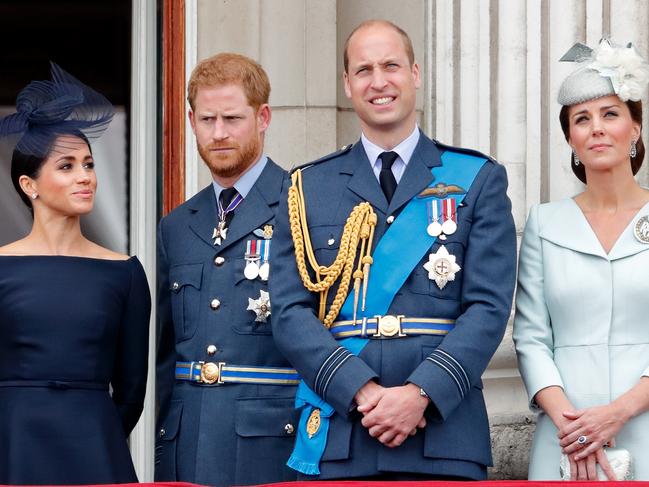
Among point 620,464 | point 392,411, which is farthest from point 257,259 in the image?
point 620,464

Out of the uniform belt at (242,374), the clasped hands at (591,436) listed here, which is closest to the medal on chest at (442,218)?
the clasped hands at (591,436)

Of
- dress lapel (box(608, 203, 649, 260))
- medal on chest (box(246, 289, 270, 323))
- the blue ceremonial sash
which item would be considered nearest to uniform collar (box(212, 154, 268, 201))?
medal on chest (box(246, 289, 270, 323))

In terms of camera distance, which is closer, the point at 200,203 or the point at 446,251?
the point at 446,251

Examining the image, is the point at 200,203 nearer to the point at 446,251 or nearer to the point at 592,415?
the point at 446,251

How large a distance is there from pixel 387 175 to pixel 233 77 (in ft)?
2.17

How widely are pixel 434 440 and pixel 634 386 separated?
0.53 meters

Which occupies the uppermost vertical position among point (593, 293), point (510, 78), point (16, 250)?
point (510, 78)

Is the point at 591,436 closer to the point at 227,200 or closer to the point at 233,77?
the point at 227,200

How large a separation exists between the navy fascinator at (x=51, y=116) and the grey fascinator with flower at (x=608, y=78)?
129 centimetres

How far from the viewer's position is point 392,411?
4.00 metres

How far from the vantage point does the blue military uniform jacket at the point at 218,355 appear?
4.58 meters

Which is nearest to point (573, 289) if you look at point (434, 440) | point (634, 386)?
point (634, 386)

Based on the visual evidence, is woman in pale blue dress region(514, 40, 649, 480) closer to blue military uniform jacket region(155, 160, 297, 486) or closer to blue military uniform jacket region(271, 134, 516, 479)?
blue military uniform jacket region(271, 134, 516, 479)

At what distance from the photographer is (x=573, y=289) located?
4316mm
